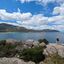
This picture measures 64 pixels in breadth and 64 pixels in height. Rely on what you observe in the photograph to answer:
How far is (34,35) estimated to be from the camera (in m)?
13.4

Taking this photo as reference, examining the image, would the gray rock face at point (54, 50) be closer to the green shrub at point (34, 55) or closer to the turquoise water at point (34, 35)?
the green shrub at point (34, 55)

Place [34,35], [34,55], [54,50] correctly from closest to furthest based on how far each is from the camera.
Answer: [54,50] → [34,55] → [34,35]

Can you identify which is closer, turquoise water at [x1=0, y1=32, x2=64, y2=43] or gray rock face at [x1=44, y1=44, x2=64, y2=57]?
gray rock face at [x1=44, y1=44, x2=64, y2=57]

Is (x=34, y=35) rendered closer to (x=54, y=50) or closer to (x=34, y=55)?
(x=34, y=55)

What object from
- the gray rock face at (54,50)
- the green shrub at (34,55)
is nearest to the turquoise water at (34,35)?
the gray rock face at (54,50)

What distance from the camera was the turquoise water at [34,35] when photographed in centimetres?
1283

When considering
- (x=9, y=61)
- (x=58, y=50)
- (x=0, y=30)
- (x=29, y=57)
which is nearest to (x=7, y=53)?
(x=29, y=57)

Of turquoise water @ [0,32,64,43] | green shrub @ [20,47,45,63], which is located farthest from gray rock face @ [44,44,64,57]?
turquoise water @ [0,32,64,43]

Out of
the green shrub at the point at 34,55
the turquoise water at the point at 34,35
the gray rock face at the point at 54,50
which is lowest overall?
the green shrub at the point at 34,55

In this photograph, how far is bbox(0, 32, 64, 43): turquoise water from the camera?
42.1 feet

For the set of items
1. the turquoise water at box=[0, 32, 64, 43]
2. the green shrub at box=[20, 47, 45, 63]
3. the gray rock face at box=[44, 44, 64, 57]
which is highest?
the turquoise water at box=[0, 32, 64, 43]

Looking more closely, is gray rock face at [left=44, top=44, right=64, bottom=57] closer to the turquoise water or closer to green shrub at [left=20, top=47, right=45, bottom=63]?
green shrub at [left=20, top=47, right=45, bottom=63]

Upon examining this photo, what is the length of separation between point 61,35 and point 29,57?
446 cm

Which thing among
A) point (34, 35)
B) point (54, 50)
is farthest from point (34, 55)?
point (34, 35)
